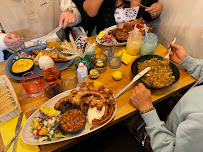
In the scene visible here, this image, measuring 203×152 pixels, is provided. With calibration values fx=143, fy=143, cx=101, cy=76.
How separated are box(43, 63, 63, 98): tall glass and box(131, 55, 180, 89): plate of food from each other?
72 centimetres

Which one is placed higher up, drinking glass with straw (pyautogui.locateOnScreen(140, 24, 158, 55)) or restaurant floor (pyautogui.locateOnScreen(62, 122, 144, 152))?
drinking glass with straw (pyautogui.locateOnScreen(140, 24, 158, 55))

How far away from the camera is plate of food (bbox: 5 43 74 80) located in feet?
4.63

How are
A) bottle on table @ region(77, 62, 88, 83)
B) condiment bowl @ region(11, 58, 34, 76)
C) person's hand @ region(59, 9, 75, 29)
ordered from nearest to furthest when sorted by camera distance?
1. bottle on table @ region(77, 62, 88, 83)
2. condiment bowl @ region(11, 58, 34, 76)
3. person's hand @ region(59, 9, 75, 29)

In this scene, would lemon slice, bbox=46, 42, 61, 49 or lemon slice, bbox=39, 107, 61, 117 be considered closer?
lemon slice, bbox=39, 107, 61, 117

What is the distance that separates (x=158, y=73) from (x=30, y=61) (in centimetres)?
130

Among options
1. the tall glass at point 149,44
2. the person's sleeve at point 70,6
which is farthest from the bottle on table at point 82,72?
the person's sleeve at point 70,6

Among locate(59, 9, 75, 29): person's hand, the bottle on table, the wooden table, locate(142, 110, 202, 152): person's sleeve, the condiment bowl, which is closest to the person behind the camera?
locate(142, 110, 202, 152): person's sleeve

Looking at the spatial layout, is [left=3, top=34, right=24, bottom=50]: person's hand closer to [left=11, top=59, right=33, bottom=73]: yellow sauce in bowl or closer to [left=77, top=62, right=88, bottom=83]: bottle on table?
[left=11, top=59, right=33, bottom=73]: yellow sauce in bowl

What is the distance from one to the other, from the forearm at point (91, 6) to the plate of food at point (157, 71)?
1.00 m

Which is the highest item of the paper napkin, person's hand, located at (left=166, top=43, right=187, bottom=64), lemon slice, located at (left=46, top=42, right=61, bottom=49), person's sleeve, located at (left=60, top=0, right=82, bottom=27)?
person's sleeve, located at (left=60, top=0, right=82, bottom=27)

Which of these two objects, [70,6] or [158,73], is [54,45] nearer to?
Result: [70,6]

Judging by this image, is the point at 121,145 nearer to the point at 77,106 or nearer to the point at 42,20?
the point at 77,106

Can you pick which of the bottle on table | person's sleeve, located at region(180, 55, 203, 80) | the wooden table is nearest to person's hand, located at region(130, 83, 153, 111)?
the wooden table

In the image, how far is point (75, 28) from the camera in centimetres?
222
